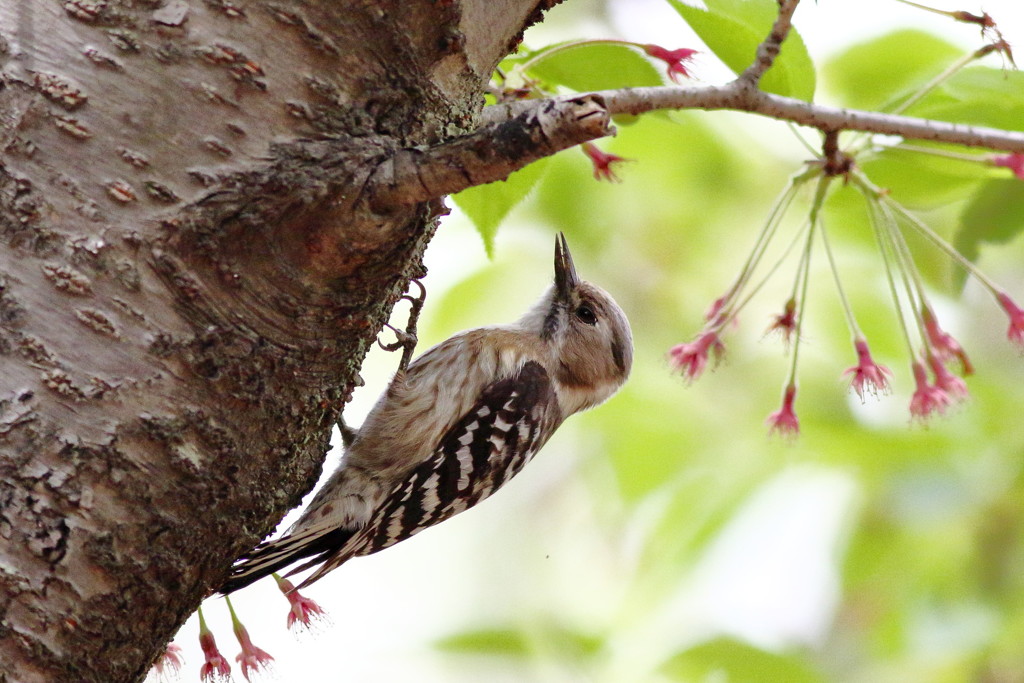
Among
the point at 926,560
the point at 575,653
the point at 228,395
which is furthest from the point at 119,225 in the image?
the point at 575,653

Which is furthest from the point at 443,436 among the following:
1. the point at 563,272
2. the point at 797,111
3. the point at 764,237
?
the point at 797,111

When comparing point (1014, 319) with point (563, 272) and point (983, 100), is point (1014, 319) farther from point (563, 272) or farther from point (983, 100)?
point (563, 272)

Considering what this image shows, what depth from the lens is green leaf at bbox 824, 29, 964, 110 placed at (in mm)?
3354

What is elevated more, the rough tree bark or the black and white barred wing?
the black and white barred wing

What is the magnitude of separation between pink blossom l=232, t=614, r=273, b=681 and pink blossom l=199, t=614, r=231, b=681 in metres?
0.09

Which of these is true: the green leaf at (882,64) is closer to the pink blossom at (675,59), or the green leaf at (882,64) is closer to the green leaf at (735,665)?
the pink blossom at (675,59)

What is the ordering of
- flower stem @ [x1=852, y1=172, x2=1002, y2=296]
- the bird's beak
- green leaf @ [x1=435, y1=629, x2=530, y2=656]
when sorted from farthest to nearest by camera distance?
green leaf @ [x1=435, y1=629, x2=530, y2=656] < the bird's beak < flower stem @ [x1=852, y1=172, x2=1002, y2=296]

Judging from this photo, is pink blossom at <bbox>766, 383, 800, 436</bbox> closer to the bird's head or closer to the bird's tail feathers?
the bird's head

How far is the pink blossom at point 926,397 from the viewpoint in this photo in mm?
2896

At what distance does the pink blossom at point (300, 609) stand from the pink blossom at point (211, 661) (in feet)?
0.88

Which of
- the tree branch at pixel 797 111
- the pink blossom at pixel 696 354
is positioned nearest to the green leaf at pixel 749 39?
the tree branch at pixel 797 111

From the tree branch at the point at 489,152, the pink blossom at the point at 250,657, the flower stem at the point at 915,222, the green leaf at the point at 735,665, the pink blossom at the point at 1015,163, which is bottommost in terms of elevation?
the pink blossom at the point at 250,657

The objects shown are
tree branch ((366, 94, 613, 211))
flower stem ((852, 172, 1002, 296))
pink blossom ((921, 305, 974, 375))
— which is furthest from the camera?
pink blossom ((921, 305, 974, 375))

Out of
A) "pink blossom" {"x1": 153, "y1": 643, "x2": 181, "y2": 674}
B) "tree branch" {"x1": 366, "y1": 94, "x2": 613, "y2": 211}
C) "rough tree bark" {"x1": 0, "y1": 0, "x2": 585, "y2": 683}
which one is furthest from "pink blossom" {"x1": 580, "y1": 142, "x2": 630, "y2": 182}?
"pink blossom" {"x1": 153, "y1": 643, "x2": 181, "y2": 674}
